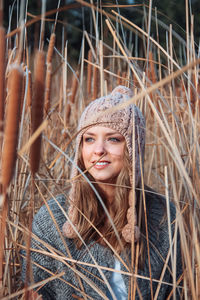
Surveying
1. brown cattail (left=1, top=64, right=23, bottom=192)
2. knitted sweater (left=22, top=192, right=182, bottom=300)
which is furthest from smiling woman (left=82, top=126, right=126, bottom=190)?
brown cattail (left=1, top=64, right=23, bottom=192)

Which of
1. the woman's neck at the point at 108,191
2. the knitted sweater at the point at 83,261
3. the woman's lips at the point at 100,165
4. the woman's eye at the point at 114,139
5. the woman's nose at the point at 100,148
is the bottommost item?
the knitted sweater at the point at 83,261

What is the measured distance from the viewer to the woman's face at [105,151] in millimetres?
1345

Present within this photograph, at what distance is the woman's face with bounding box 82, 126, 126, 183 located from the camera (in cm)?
134

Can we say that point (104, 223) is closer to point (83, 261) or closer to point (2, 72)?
point (83, 261)

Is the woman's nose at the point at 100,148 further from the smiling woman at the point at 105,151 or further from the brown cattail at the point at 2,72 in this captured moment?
the brown cattail at the point at 2,72

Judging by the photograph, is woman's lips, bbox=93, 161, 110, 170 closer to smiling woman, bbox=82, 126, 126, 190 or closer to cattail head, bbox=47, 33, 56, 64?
smiling woman, bbox=82, 126, 126, 190

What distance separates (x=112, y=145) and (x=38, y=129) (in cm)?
96

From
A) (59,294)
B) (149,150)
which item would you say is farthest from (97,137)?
(149,150)

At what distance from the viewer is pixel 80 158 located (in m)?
1.47

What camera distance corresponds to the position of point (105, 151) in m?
1.34

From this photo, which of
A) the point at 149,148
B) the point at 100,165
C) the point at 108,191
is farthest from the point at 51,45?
the point at 149,148

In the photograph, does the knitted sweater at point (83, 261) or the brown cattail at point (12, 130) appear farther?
the knitted sweater at point (83, 261)

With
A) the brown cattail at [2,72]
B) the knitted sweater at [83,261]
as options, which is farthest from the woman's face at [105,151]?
the brown cattail at [2,72]

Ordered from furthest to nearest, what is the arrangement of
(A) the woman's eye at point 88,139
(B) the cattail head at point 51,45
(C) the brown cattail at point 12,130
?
(A) the woman's eye at point 88,139
(B) the cattail head at point 51,45
(C) the brown cattail at point 12,130
